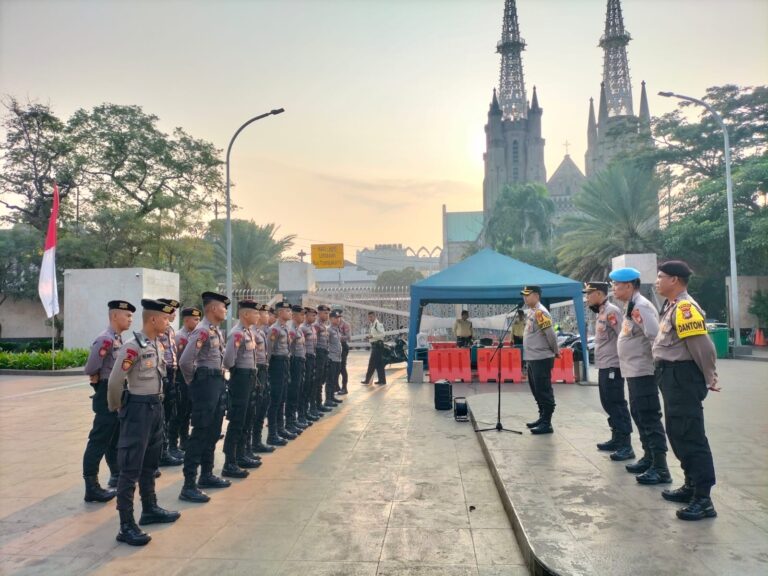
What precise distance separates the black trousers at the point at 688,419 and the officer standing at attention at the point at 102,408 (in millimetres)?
4775

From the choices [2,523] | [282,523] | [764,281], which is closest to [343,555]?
[282,523]

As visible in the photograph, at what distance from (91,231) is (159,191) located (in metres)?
3.59

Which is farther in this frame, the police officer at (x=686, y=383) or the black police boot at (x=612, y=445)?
the black police boot at (x=612, y=445)

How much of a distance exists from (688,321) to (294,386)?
548 cm

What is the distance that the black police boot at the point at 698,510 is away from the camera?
3838 mm

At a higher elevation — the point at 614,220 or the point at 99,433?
the point at 614,220

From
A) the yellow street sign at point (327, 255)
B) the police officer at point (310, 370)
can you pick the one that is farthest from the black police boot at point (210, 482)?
the yellow street sign at point (327, 255)

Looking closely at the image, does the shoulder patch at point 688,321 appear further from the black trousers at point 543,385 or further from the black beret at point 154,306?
the black beret at point 154,306

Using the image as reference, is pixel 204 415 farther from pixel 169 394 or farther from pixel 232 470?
pixel 169 394

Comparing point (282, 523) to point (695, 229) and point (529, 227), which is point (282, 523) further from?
point (529, 227)

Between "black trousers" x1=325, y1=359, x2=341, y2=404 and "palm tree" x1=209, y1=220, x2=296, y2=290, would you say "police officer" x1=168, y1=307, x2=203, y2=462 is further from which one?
"palm tree" x1=209, y1=220, x2=296, y2=290

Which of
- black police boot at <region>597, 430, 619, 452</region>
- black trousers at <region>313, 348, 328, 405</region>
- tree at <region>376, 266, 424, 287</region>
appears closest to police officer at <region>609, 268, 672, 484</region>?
black police boot at <region>597, 430, 619, 452</region>

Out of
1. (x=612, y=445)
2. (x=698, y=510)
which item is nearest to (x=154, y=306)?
(x=698, y=510)

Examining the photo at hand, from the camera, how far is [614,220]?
92.9ft
